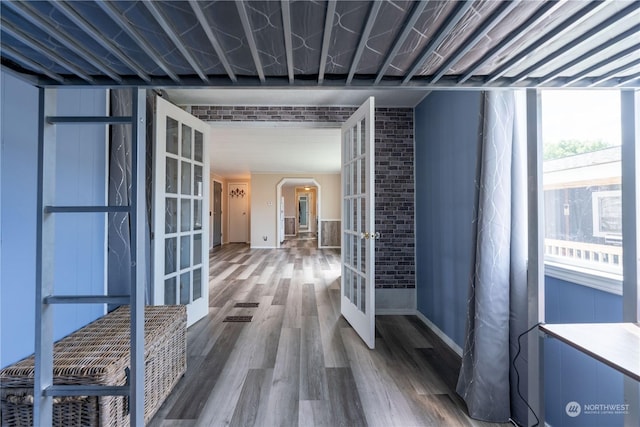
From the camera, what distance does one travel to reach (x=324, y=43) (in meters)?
0.95

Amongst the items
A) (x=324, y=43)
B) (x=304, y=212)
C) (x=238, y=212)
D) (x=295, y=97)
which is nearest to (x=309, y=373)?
(x=324, y=43)

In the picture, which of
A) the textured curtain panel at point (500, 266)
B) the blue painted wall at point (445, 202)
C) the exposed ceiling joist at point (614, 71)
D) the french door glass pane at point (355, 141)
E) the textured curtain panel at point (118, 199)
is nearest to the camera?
the exposed ceiling joist at point (614, 71)

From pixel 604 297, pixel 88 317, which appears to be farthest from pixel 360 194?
pixel 88 317

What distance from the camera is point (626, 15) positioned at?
853 mm

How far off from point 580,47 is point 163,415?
2.65 meters

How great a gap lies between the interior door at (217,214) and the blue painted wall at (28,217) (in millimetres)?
7667

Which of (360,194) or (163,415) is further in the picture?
(360,194)

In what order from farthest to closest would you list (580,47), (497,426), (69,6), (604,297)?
1. (497,426)
2. (604,297)
3. (580,47)
4. (69,6)

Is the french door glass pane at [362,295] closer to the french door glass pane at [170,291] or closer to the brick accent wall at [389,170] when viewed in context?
the brick accent wall at [389,170]

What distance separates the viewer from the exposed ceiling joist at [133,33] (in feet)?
2.62

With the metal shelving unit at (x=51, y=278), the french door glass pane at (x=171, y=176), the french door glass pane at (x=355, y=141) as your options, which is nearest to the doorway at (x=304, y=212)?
the french door glass pane at (x=355, y=141)

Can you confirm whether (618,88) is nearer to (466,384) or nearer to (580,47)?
(580,47)

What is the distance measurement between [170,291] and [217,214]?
289 inches

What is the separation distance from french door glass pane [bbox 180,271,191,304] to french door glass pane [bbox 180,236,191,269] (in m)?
0.10
